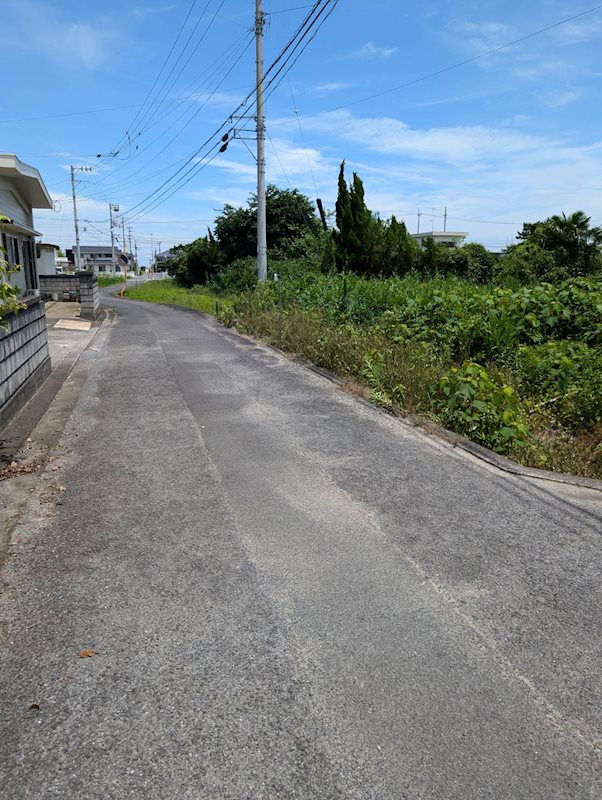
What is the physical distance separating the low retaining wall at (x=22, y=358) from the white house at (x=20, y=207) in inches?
175

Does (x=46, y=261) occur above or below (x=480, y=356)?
above

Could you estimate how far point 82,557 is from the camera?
3568 millimetres

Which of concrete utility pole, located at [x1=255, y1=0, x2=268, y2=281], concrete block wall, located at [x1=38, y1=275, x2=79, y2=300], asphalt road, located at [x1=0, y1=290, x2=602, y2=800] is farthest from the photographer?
concrete block wall, located at [x1=38, y1=275, x2=79, y2=300]

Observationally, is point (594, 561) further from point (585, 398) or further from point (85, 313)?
point (85, 313)

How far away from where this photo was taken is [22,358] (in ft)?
24.2

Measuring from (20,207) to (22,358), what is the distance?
11.9 metres

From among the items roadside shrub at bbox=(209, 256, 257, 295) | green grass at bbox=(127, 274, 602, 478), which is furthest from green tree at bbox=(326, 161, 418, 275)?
green grass at bbox=(127, 274, 602, 478)

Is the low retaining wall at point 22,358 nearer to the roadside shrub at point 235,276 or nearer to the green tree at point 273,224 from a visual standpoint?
the roadside shrub at point 235,276

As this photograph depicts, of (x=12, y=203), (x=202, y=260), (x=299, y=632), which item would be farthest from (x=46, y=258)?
(x=299, y=632)

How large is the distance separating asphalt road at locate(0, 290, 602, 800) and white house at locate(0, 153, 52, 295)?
A: 33.7 ft

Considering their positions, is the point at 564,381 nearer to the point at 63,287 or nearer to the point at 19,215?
the point at 19,215

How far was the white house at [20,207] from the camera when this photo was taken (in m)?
14.2

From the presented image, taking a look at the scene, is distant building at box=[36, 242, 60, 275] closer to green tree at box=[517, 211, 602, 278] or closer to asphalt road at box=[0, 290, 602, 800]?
green tree at box=[517, 211, 602, 278]

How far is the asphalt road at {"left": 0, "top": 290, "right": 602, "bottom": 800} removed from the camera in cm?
A: 206
